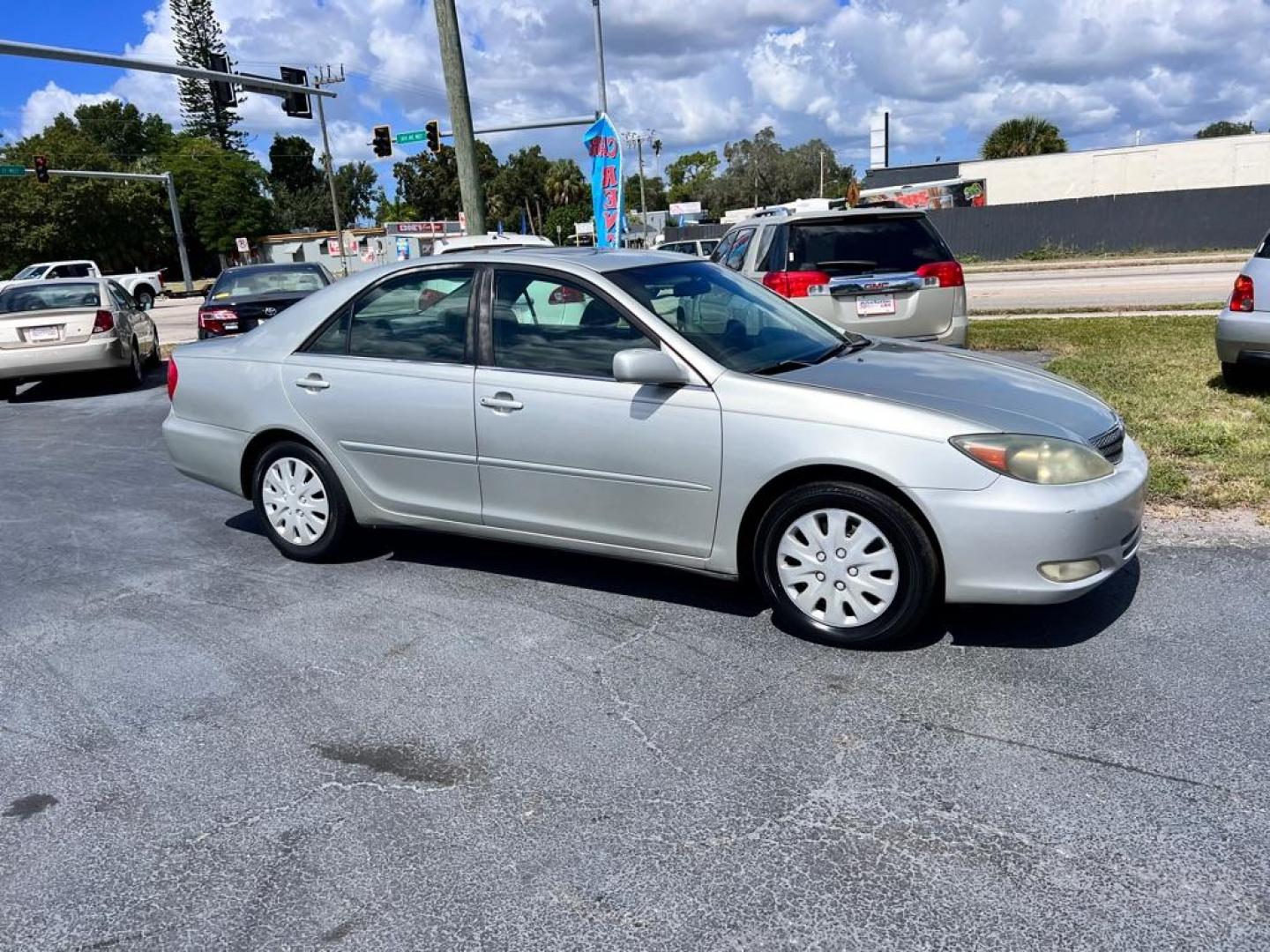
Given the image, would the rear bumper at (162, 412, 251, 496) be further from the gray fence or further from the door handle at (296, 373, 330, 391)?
the gray fence

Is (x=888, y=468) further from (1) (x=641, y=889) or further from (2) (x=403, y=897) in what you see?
(2) (x=403, y=897)

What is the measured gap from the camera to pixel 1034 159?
161 ft

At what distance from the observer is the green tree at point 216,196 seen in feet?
249

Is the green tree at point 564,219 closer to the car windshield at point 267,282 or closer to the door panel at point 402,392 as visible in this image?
the car windshield at point 267,282

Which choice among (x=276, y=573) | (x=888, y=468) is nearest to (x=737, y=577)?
(x=888, y=468)

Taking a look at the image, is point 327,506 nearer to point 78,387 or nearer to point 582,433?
point 582,433

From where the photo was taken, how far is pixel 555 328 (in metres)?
4.61

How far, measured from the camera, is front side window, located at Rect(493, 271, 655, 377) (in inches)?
175

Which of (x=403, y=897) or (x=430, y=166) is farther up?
(x=430, y=166)

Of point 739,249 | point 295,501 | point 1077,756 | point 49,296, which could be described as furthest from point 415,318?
point 49,296

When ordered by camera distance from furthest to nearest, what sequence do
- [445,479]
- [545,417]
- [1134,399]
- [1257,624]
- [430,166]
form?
1. [430,166]
2. [1134,399]
3. [445,479]
4. [545,417]
5. [1257,624]

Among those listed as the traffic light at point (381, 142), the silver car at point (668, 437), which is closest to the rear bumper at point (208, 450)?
the silver car at point (668, 437)

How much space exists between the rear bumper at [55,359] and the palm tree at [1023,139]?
65.9m

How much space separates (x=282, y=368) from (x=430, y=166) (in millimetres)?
100092
